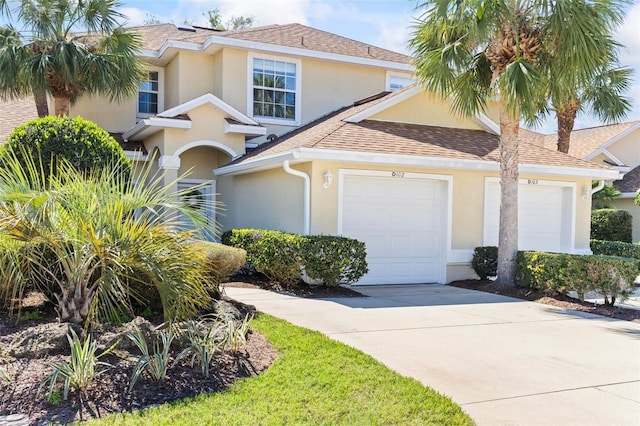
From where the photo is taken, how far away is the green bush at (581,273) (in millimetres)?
10297

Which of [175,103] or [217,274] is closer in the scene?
[217,274]

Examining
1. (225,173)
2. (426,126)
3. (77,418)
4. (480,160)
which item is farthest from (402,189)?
(77,418)

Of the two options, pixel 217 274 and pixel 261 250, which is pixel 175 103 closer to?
pixel 261 250

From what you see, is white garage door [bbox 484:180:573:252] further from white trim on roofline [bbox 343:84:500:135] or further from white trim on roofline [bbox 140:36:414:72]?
white trim on roofline [bbox 140:36:414:72]

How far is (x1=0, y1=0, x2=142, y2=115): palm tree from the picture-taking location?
583 inches

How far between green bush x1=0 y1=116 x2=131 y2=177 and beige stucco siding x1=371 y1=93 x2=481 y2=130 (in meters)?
7.26

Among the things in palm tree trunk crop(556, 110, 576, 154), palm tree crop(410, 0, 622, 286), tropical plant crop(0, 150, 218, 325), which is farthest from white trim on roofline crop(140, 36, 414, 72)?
tropical plant crop(0, 150, 218, 325)

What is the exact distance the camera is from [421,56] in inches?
511

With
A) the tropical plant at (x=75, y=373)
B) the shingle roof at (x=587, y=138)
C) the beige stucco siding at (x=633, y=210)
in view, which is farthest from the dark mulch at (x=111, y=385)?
the beige stucco siding at (x=633, y=210)

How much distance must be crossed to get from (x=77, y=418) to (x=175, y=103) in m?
14.4

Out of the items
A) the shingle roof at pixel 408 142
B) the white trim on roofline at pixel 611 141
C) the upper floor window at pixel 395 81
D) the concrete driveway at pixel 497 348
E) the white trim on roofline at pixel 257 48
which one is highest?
the white trim on roofline at pixel 257 48

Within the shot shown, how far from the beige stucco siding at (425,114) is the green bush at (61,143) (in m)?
7.26

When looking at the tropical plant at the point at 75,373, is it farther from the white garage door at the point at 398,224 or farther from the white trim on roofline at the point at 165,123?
the white trim on roofline at the point at 165,123

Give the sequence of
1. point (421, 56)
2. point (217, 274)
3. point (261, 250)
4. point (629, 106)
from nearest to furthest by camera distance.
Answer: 1. point (217, 274)
2. point (261, 250)
3. point (421, 56)
4. point (629, 106)
